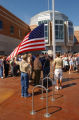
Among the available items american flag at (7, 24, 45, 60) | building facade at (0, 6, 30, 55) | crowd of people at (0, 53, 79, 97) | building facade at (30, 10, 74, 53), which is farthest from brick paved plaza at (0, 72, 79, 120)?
building facade at (30, 10, 74, 53)

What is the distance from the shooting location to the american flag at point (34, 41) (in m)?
6.64

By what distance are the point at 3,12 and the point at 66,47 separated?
20.5 meters

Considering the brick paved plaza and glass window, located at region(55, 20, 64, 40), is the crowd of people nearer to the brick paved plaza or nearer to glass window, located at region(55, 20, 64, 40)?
the brick paved plaza

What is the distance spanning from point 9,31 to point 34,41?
64.5 feet

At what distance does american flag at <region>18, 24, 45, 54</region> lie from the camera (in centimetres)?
664

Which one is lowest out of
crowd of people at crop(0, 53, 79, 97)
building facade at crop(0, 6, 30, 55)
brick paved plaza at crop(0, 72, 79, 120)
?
brick paved plaza at crop(0, 72, 79, 120)

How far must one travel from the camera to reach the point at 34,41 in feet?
22.8

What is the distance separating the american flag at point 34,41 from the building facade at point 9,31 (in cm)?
1685

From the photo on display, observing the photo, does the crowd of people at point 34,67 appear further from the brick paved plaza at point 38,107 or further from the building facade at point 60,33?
the building facade at point 60,33

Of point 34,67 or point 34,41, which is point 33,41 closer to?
point 34,41

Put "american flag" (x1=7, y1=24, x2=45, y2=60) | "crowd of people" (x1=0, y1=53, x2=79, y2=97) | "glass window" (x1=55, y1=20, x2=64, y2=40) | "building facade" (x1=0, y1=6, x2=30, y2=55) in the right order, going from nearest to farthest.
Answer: "crowd of people" (x1=0, y1=53, x2=79, y2=97) < "american flag" (x1=7, y1=24, x2=45, y2=60) < "building facade" (x1=0, y1=6, x2=30, y2=55) < "glass window" (x1=55, y1=20, x2=64, y2=40)

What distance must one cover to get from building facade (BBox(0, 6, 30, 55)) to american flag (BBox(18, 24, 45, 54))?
1685 centimetres

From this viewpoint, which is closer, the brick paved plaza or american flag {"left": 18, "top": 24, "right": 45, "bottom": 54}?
the brick paved plaza

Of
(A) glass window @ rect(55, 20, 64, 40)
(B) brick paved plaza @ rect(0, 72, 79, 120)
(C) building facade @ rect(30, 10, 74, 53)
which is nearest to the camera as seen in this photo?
(B) brick paved plaza @ rect(0, 72, 79, 120)
